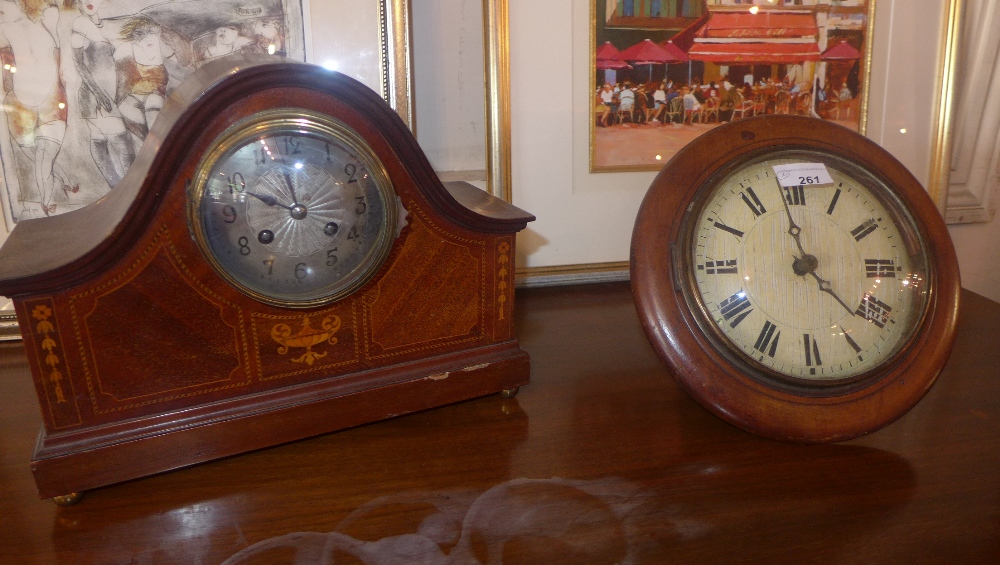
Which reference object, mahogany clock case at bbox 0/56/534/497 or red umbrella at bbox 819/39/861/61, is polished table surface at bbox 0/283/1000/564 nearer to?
mahogany clock case at bbox 0/56/534/497

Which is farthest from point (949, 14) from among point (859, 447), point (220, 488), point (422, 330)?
point (220, 488)

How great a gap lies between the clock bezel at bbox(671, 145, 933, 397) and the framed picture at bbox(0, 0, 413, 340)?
73 cm

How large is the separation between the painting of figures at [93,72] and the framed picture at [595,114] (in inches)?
20.3

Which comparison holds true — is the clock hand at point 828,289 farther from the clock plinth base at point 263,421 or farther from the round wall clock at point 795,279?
the clock plinth base at point 263,421

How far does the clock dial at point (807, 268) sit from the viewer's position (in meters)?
0.99

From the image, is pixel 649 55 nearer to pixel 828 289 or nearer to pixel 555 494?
pixel 828 289

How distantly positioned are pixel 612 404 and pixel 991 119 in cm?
133

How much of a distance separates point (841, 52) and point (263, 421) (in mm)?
1505

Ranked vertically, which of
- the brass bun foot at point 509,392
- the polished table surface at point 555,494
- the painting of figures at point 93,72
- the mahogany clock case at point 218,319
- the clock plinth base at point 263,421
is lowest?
the polished table surface at point 555,494

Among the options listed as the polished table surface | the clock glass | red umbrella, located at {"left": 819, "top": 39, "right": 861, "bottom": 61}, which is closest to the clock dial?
the polished table surface

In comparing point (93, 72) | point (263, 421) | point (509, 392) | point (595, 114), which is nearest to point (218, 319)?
point (263, 421)

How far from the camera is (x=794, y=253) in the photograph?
102 centimetres

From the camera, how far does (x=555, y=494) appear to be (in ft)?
2.86

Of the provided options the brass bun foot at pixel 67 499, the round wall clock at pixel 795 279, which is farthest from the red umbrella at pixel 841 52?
the brass bun foot at pixel 67 499
